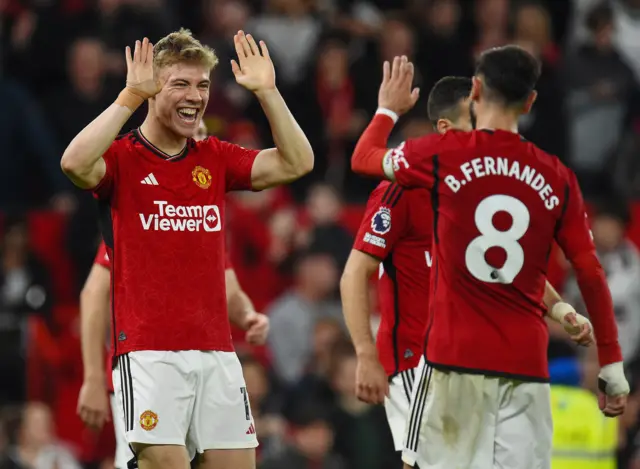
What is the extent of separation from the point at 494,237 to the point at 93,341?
243 cm

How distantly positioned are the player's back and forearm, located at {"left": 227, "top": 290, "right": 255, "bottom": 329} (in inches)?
59.9

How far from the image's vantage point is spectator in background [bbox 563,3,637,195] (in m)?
13.5

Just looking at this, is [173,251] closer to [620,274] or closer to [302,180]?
[620,274]

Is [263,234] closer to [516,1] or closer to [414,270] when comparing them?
[516,1]

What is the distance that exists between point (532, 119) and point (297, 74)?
7.38ft

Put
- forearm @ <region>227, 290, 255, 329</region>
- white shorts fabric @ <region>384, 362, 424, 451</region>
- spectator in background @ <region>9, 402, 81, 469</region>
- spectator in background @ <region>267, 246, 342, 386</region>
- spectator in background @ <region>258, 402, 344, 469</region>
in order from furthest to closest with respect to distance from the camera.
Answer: spectator in background @ <region>267, 246, 342, 386</region> < spectator in background @ <region>9, 402, 81, 469</region> < spectator in background @ <region>258, 402, 344, 469</region> < forearm @ <region>227, 290, 255, 329</region> < white shorts fabric @ <region>384, 362, 424, 451</region>

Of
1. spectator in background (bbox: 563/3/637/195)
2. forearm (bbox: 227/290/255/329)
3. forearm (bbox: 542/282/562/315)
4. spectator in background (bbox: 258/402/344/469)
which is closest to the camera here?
forearm (bbox: 542/282/562/315)

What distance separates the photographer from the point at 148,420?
6.22 m

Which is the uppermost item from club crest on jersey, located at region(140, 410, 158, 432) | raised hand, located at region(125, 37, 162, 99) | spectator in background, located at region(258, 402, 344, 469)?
raised hand, located at region(125, 37, 162, 99)

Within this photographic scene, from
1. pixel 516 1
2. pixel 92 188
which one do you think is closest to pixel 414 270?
pixel 92 188

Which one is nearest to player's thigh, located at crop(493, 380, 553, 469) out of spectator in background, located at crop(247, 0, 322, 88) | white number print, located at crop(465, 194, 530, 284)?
white number print, located at crop(465, 194, 530, 284)

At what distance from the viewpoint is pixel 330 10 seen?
14.4 m

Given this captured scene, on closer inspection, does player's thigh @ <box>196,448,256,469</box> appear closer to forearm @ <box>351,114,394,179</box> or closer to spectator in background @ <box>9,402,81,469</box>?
forearm @ <box>351,114,394,179</box>

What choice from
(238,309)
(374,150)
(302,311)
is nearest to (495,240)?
(374,150)
